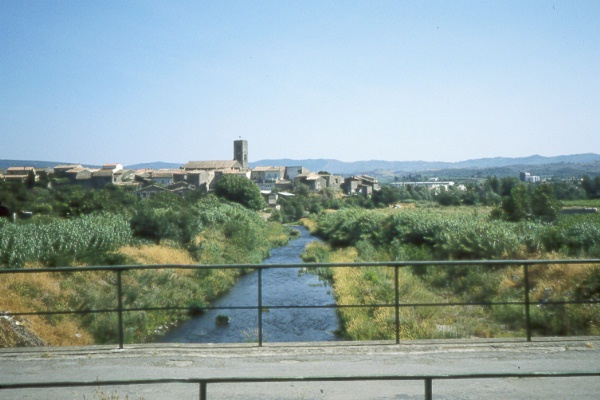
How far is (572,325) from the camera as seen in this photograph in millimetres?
12508

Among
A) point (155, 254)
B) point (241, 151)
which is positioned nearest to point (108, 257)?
point (155, 254)

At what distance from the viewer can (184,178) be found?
118562 millimetres

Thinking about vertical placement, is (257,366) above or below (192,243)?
above

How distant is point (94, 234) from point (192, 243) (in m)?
8.85

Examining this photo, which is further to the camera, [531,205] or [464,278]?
[531,205]

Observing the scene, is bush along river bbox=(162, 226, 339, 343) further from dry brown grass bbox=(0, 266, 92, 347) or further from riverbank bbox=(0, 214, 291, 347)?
dry brown grass bbox=(0, 266, 92, 347)

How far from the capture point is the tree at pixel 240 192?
76.2 m

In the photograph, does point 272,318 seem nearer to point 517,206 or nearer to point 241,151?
point 517,206

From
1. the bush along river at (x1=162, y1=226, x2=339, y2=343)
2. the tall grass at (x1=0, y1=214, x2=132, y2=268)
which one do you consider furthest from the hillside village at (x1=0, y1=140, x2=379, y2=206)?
the bush along river at (x1=162, y1=226, x2=339, y2=343)

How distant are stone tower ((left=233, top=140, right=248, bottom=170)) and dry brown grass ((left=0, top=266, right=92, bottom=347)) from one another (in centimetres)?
16625

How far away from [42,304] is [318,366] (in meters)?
11.7

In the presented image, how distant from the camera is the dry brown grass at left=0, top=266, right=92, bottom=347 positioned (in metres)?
13.4

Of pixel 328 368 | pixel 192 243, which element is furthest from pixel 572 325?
pixel 192 243

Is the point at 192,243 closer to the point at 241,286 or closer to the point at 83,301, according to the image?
the point at 241,286
